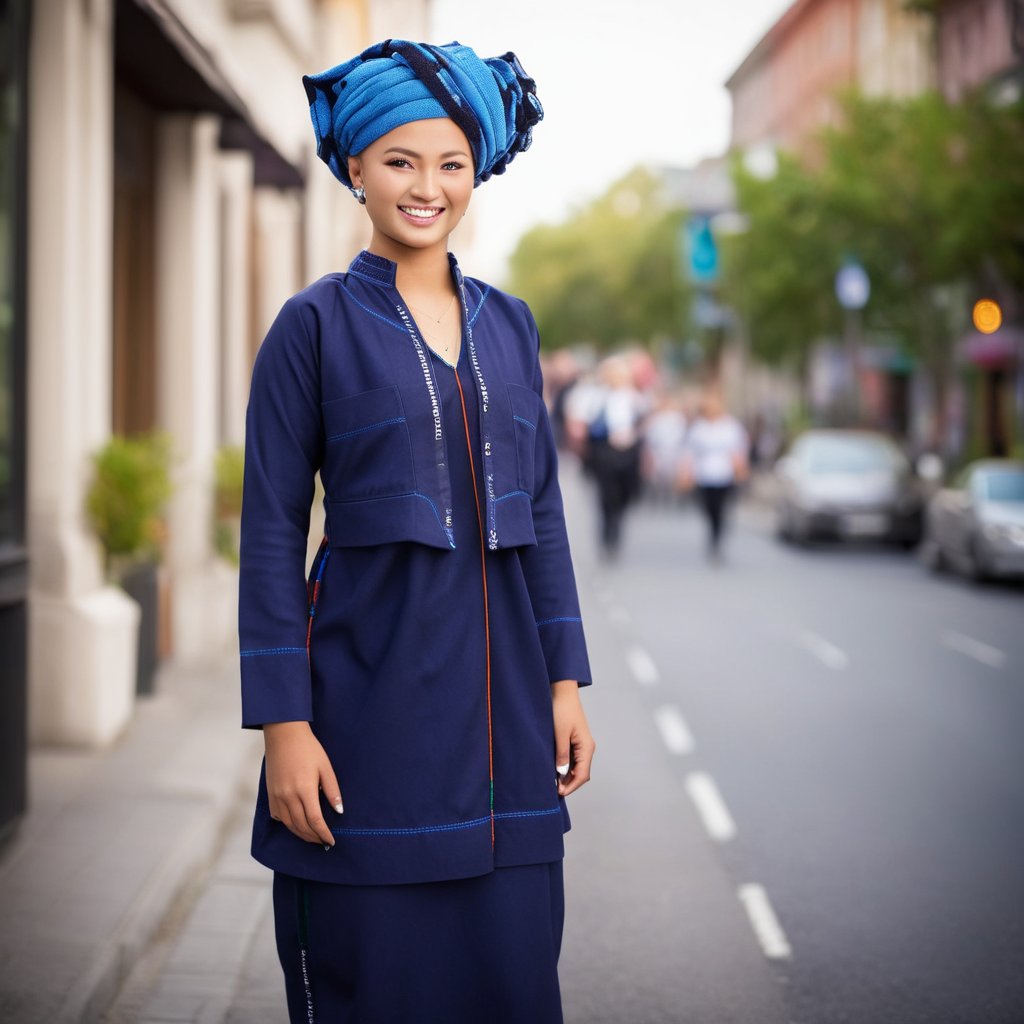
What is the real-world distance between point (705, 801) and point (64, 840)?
2.72 m

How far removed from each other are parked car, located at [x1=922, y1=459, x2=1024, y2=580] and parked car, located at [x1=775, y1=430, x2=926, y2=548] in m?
3.15

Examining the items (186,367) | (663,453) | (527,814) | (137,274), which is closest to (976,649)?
(186,367)

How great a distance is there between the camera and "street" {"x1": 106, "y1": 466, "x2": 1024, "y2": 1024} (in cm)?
484

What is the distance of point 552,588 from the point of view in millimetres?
2969

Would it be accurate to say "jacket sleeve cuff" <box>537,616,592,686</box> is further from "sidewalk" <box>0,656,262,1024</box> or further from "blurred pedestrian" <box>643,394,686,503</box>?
"blurred pedestrian" <box>643,394,686,503</box>

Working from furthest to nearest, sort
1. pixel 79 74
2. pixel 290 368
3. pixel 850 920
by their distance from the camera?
pixel 79 74, pixel 850 920, pixel 290 368

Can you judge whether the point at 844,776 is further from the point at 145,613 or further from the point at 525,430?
the point at 525,430

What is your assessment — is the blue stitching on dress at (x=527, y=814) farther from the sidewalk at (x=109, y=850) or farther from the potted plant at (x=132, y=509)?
the potted plant at (x=132, y=509)

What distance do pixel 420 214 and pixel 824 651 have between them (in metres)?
10.1

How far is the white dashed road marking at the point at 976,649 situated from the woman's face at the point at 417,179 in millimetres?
9771

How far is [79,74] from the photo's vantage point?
834cm

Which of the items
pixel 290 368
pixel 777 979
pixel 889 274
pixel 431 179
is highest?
pixel 889 274

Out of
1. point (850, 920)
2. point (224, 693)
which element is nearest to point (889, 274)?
point (224, 693)

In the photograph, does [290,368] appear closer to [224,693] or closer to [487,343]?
[487,343]
